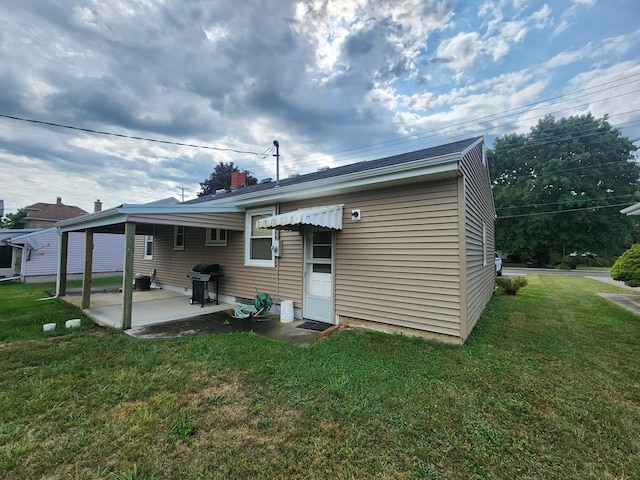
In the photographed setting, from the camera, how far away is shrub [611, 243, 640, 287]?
9469 mm

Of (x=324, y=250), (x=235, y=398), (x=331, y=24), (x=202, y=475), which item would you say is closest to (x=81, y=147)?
(x=331, y=24)

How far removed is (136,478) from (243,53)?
10239mm

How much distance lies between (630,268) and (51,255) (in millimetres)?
25112

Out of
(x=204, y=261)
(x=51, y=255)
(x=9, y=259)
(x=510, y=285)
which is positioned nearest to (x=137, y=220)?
(x=204, y=261)

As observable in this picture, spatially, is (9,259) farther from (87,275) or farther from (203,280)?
(203,280)

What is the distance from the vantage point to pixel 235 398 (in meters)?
2.93

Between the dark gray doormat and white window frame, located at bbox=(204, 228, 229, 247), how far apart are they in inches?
148

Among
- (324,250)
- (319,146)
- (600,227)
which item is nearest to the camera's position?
(324,250)

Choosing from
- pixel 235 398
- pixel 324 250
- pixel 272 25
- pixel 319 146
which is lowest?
pixel 235 398

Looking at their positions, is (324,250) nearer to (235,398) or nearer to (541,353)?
(235,398)

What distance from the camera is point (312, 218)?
498 centimetres

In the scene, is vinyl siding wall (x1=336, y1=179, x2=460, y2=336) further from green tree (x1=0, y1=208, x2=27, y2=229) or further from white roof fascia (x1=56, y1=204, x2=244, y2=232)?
green tree (x1=0, y1=208, x2=27, y2=229)

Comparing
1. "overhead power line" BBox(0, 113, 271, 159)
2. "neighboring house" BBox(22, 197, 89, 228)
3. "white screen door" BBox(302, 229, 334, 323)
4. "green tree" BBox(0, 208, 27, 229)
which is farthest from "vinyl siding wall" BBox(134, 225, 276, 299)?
"green tree" BBox(0, 208, 27, 229)

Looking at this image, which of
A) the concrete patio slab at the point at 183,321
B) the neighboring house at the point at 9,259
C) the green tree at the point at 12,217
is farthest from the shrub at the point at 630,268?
the green tree at the point at 12,217
